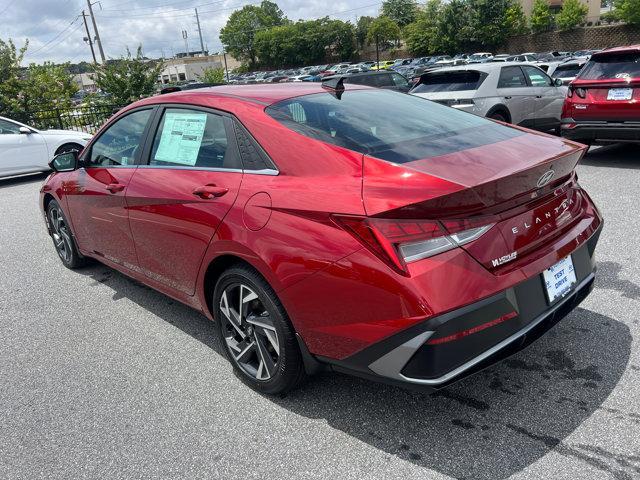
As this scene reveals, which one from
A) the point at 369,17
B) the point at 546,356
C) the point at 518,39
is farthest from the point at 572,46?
the point at 546,356

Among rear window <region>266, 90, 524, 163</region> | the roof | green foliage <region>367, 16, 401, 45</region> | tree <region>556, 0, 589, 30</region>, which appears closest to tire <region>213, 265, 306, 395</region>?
rear window <region>266, 90, 524, 163</region>

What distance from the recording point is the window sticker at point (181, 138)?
3166 millimetres

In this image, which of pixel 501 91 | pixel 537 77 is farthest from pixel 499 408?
pixel 537 77

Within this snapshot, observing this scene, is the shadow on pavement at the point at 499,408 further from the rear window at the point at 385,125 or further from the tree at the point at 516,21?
the tree at the point at 516,21

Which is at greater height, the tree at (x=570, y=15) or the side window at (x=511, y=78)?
the tree at (x=570, y=15)

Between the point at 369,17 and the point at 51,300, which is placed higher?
the point at 369,17

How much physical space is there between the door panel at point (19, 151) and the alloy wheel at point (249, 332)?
991 cm

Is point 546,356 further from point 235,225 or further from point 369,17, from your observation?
point 369,17

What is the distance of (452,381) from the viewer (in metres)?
2.15

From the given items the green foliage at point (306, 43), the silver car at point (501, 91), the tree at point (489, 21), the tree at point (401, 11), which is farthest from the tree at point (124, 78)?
the tree at point (401, 11)

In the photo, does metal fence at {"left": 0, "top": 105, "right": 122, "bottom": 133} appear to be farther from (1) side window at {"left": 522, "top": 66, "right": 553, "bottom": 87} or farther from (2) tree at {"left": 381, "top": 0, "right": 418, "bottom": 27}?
(2) tree at {"left": 381, "top": 0, "right": 418, "bottom": 27}

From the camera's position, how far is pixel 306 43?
9512 cm

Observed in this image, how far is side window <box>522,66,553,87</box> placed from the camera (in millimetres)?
9953

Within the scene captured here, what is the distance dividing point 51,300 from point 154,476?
275cm
